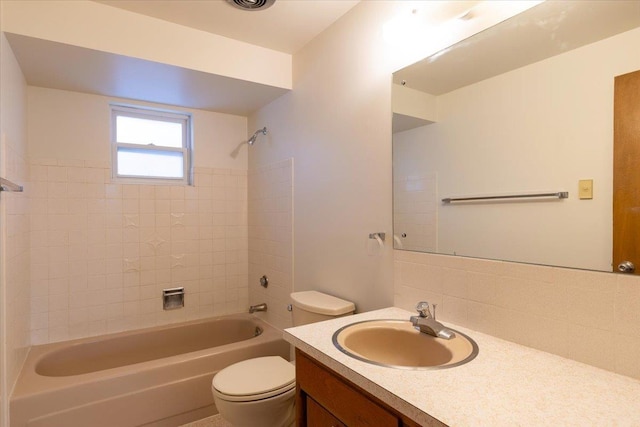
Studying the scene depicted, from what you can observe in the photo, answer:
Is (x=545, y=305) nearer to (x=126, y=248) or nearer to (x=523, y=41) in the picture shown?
(x=523, y=41)

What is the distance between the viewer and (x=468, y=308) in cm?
132

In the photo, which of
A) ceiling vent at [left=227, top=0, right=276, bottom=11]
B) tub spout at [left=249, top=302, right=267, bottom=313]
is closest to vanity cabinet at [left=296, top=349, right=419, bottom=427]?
tub spout at [left=249, top=302, right=267, bottom=313]

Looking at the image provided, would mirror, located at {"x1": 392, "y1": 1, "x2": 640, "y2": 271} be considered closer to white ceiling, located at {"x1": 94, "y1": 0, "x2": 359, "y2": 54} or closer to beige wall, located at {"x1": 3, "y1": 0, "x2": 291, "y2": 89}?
white ceiling, located at {"x1": 94, "y1": 0, "x2": 359, "y2": 54}

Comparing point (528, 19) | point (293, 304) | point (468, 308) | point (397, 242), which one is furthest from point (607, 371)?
point (293, 304)

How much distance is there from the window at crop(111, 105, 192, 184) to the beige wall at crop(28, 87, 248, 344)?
107 millimetres

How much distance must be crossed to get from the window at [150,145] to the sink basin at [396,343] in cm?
231

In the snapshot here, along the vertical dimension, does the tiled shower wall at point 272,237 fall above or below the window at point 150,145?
below

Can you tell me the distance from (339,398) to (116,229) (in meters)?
2.38

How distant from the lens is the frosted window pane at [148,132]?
2.83m

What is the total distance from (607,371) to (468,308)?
432 millimetres

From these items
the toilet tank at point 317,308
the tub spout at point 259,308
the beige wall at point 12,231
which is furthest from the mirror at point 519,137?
the beige wall at point 12,231

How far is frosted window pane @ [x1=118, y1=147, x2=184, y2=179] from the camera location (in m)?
2.82

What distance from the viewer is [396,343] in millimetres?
1372

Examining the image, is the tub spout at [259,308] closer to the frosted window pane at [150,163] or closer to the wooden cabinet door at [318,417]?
the frosted window pane at [150,163]
